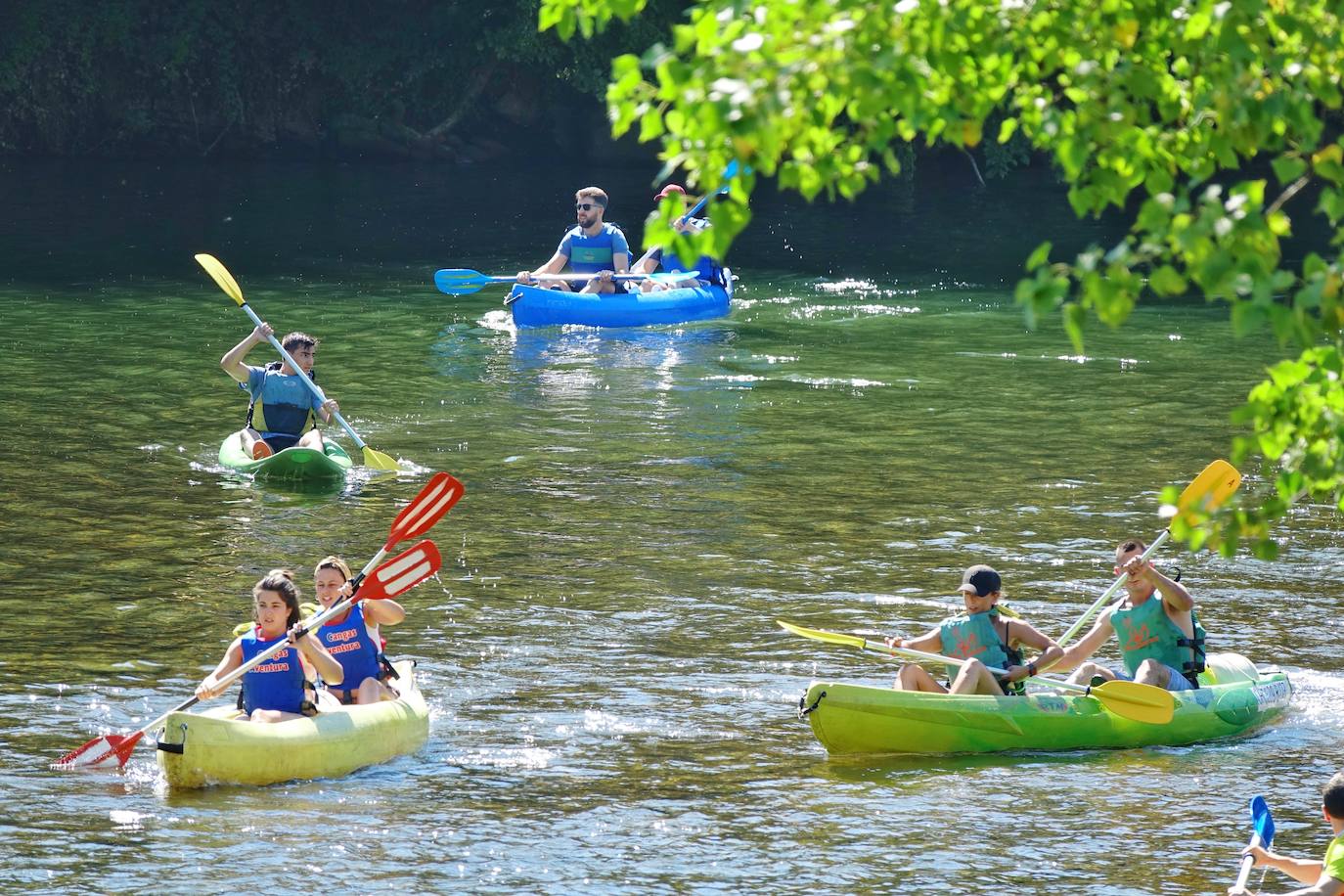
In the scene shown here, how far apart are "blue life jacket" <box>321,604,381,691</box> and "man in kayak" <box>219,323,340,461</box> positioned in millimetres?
4670

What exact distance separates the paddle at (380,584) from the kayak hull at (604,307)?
1075 centimetres

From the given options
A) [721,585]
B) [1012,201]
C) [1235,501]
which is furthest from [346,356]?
[1012,201]

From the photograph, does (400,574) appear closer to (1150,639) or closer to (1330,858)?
(1150,639)

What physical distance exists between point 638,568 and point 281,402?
3.37m

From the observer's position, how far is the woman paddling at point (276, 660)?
26.1ft

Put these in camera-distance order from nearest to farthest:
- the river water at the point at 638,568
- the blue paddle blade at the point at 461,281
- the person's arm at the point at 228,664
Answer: the river water at the point at 638,568 → the person's arm at the point at 228,664 → the blue paddle blade at the point at 461,281

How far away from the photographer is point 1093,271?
4.48 m

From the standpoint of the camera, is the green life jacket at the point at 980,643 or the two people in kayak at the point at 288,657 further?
the green life jacket at the point at 980,643

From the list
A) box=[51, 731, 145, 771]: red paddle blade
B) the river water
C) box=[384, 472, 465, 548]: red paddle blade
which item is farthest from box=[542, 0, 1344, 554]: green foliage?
box=[51, 731, 145, 771]: red paddle blade

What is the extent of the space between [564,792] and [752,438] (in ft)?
23.1

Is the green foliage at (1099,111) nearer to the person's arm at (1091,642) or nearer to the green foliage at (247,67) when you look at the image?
the person's arm at (1091,642)

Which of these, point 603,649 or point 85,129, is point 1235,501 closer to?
point 603,649

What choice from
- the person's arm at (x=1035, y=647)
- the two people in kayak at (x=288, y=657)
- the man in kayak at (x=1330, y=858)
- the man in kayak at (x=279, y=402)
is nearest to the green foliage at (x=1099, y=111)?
the man in kayak at (x=1330, y=858)

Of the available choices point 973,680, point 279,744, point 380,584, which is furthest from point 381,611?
point 973,680
